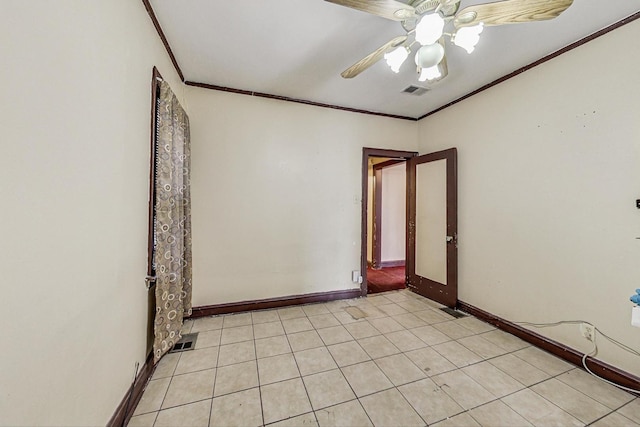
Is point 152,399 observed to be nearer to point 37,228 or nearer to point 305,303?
point 37,228

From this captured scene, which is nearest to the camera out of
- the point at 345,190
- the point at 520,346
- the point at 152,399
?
the point at 152,399

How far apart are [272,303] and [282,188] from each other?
1.49m

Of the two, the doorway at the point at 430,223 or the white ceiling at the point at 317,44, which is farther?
the doorway at the point at 430,223

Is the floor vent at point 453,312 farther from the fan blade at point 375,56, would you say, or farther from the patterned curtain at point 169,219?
the patterned curtain at point 169,219

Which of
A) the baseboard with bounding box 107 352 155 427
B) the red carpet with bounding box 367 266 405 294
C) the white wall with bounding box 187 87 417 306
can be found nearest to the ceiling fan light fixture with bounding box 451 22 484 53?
the white wall with bounding box 187 87 417 306

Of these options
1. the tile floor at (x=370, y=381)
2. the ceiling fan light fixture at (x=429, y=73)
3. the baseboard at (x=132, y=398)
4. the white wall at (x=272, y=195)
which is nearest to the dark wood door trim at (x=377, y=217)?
the white wall at (x=272, y=195)

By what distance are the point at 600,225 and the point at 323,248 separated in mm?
2659

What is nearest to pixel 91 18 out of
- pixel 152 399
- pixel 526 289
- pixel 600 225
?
pixel 152 399

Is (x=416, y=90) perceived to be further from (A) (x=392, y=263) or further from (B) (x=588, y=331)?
(A) (x=392, y=263)

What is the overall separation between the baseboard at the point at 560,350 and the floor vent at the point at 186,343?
3.14 metres

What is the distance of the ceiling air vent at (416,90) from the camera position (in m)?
2.88

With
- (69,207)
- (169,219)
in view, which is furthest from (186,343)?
(69,207)

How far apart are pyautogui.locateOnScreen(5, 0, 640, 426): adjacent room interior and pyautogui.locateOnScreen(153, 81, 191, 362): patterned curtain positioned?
11 cm

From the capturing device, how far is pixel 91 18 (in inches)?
46.1
